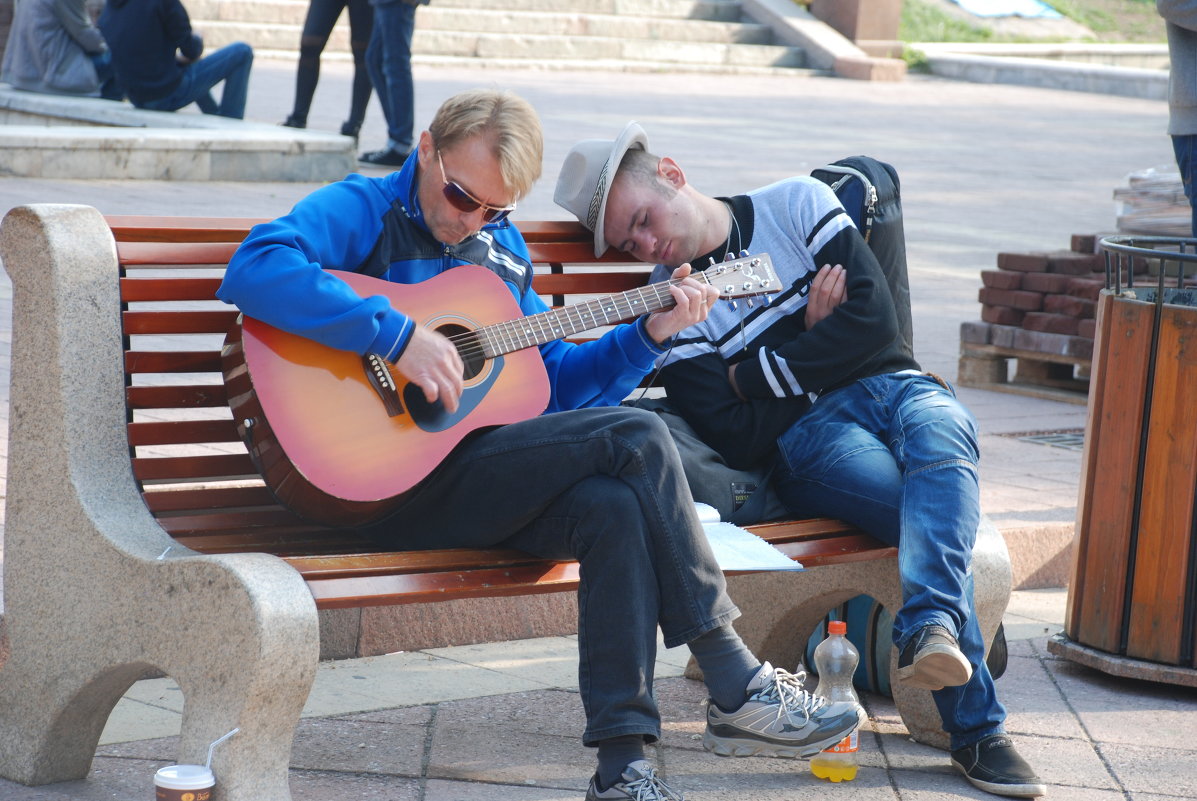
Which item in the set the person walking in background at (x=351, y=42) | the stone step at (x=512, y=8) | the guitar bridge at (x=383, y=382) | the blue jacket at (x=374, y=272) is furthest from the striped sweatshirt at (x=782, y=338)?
the stone step at (x=512, y=8)

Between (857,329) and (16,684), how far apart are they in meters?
1.82

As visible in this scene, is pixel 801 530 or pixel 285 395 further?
pixel 801 530

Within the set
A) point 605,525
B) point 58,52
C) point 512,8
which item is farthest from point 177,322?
point 512,8

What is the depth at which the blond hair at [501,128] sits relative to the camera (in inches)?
117

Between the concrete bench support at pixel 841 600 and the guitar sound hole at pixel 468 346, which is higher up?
the guitar sound hole at pixel 468 346

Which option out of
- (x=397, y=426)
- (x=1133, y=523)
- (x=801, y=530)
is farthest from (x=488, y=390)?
(x=1133, y=523)

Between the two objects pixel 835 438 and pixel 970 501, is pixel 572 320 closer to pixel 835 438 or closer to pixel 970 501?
pixel 835 438

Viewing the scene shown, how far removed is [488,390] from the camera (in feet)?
9.93

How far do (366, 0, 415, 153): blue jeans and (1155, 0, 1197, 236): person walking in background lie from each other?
6.10 metres

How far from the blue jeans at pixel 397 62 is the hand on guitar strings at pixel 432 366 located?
298 inches

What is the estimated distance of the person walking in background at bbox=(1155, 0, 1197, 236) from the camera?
15.8 feet

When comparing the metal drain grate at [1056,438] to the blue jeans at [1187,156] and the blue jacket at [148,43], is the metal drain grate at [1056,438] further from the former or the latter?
the blue jacket at [148,43]

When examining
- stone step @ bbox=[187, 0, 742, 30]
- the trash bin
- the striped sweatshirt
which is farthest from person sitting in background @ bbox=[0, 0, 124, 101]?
the trash bin

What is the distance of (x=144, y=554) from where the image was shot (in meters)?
2.62
